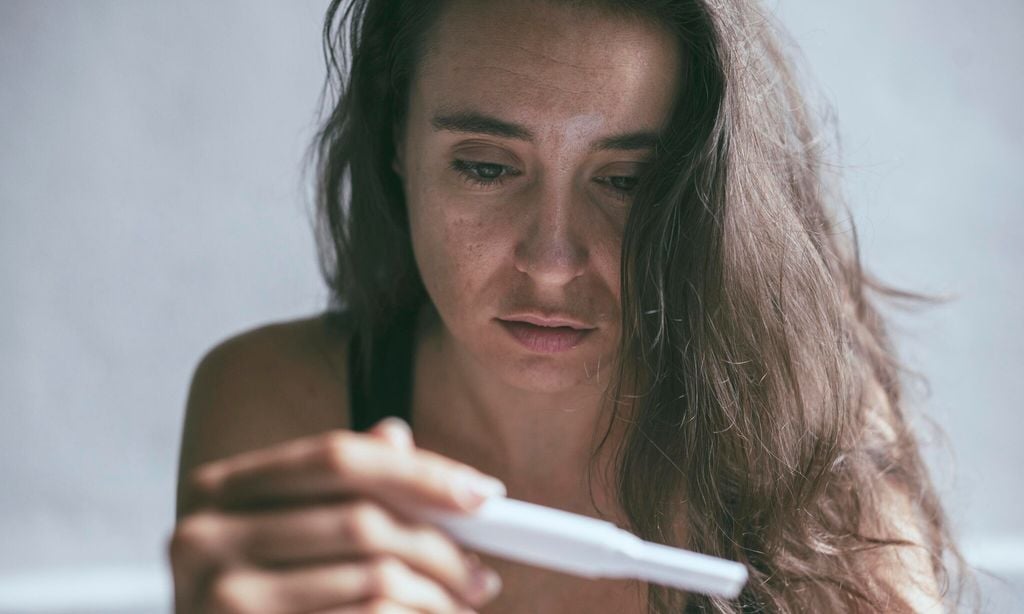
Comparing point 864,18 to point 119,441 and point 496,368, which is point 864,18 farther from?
point 119,441

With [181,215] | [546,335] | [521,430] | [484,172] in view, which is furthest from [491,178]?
[181,215]

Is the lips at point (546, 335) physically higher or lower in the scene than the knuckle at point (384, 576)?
lower

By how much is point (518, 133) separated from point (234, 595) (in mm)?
443

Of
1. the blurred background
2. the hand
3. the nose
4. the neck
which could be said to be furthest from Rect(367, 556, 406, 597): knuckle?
the blurred background

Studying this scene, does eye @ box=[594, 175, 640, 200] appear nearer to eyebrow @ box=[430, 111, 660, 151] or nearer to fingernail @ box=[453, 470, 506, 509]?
eyebrow @ box=[430, 111, 660, 151]

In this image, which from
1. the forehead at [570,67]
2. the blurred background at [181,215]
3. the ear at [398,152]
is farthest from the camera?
the blurred background at [181,215]

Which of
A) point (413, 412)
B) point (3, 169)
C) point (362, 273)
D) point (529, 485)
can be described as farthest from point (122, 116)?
point (529, 485)

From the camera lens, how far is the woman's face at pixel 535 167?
77cm

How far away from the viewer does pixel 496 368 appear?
33.8 inches

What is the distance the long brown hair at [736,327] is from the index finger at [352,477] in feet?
1.34

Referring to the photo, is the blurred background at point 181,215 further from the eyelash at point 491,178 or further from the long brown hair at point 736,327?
the eyelash at point 491,178

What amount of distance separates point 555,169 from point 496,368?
0.17 m

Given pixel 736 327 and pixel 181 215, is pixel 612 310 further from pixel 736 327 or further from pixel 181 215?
pixel 181 215

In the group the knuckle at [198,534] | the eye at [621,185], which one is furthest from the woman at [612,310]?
the knuckle at [198,534]
